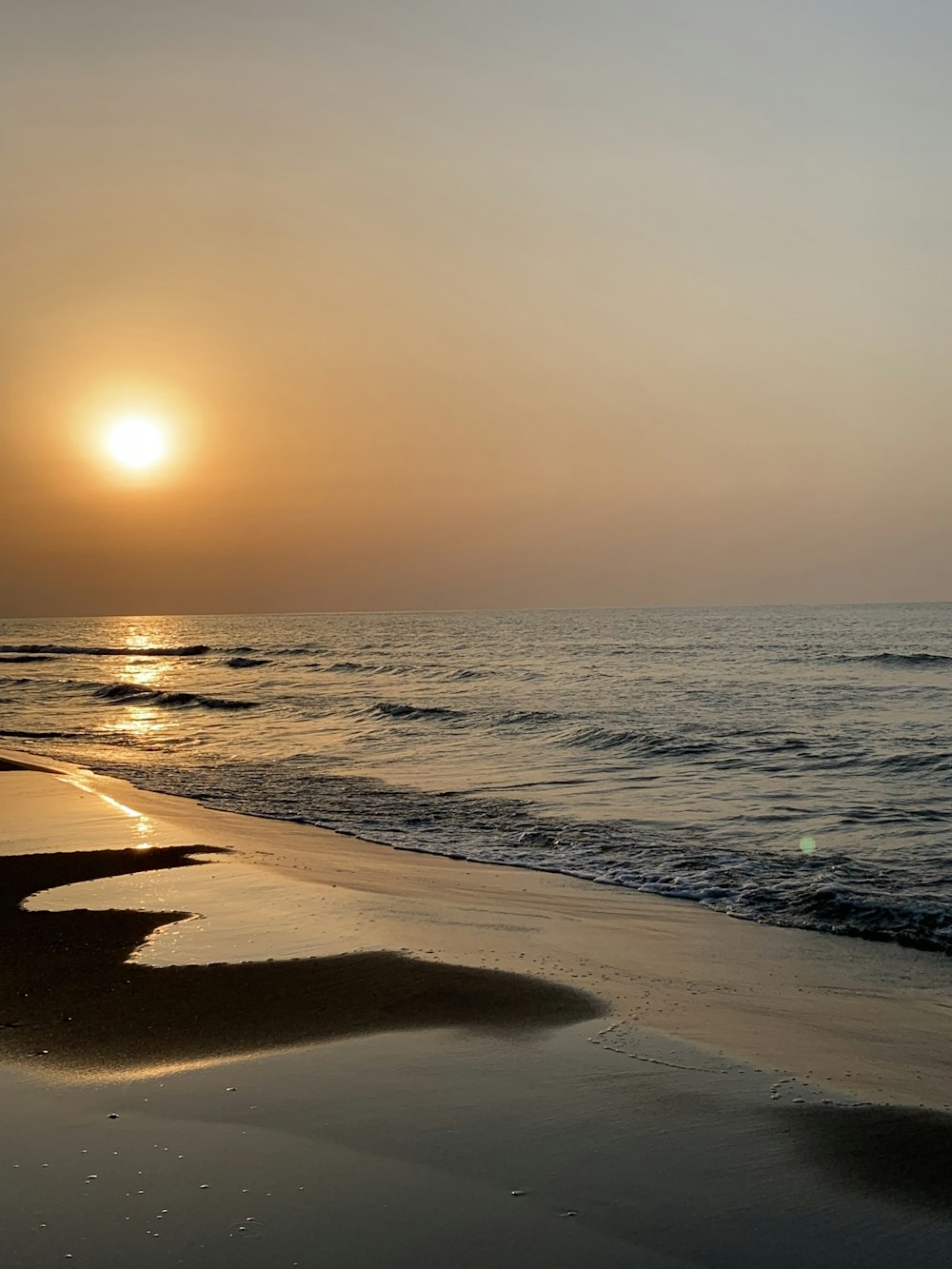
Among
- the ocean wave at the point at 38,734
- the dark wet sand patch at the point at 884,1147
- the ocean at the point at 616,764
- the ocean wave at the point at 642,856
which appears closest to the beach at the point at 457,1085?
the dark wet sand patch at the point at 884,1147

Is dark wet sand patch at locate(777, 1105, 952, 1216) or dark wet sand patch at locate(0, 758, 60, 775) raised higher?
dark wet sand patch at locate(777, 1105, 952, 1216)

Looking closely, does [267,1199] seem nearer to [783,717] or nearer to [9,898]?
[9,898]

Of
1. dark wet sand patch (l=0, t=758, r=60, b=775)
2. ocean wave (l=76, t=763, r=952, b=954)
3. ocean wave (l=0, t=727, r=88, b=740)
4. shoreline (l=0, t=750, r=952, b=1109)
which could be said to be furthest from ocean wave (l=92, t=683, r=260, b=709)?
shoreline (l=0, t=750, r=952, b=1109)

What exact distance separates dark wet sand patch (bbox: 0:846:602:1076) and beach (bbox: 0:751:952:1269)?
3 cm

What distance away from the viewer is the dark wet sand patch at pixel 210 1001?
18.3ft

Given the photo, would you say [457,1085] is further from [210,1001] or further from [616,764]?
[616,764]

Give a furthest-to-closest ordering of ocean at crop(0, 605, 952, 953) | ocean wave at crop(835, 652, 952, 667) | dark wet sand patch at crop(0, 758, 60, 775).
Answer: ocean wave at crop(835, 652, 952, 667) → dark wet sand patch at crop(0, 758, 60, 775) → ocean at crop(0, 605, 952, 953)

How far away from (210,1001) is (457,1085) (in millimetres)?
1940

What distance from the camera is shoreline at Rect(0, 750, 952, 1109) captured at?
575 centimetres

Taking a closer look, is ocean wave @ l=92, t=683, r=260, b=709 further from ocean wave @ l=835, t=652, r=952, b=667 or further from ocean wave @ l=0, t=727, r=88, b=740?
ocean wave @ l=835, t=652, r=952, b=667

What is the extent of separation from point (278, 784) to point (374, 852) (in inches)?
253

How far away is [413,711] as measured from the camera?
104 ft

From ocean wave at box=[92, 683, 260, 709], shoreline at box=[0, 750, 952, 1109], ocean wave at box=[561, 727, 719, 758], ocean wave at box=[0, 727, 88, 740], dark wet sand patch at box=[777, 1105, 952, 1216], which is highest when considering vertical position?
dark wet sand patch at box=[777, 1105, 952, 1216]

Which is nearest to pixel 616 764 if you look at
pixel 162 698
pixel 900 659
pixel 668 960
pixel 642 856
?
pixel 642 856
